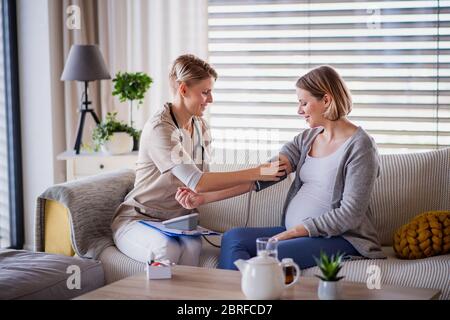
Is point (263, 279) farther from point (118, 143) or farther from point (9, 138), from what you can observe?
point (9, 138)

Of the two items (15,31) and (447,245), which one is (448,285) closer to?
(447,245)

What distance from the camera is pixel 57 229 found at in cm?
312

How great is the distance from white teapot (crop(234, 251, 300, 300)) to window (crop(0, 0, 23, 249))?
2873 millimetres

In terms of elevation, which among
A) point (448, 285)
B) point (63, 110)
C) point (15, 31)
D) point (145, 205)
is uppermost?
point (15, 31)

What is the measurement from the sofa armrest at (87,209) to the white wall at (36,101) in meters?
1.34

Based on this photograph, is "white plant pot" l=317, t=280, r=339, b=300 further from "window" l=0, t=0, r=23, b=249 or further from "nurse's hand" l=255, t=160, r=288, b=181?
"window" l=0, t=0, r=23, b=249

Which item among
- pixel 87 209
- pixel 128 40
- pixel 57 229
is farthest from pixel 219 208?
pixel 128 40

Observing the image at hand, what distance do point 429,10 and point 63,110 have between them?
2294mm

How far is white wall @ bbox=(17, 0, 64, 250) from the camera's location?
4.42 metres

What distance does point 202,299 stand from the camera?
6.82ft

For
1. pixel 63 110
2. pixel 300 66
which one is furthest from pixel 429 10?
pixel 63 110

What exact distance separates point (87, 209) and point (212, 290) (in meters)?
1.09

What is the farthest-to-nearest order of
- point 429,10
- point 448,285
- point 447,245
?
point 429,10 → point 447,245 → point 448,285

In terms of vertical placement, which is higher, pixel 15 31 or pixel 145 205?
pixel 15 31
